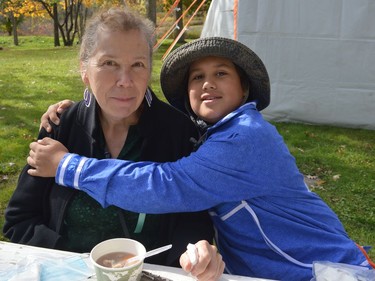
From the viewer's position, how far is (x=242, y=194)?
171 centimetres

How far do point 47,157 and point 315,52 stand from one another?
6129 millimetres

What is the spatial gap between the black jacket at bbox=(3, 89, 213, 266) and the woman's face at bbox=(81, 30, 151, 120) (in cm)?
13

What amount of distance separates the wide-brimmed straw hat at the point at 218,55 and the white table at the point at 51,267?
0.99 meters

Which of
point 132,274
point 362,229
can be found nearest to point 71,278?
point 132,274

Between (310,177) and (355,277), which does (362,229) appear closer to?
(310,177)

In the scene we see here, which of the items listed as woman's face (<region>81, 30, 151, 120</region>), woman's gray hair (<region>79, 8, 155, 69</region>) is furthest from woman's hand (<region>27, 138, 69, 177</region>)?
woman's gray hair (<region>79, 8, 155, 69</region>)

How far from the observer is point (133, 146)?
2.05 meters

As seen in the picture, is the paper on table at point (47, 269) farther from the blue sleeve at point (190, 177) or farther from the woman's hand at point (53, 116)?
the woman's hand at point (53, 116)

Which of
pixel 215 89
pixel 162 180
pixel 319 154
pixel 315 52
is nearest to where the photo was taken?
pixel 162 180

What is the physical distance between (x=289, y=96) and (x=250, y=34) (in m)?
1.26

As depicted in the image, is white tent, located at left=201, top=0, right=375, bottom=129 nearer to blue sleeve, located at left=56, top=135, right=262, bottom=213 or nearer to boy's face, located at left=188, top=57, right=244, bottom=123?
boy's face, located at left=188, top=57, right=244, bottom=123

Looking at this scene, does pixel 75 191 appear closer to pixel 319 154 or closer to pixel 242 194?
pixel 242 194

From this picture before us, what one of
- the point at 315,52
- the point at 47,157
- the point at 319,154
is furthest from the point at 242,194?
the point at 315,52

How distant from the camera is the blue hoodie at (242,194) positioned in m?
1.61
